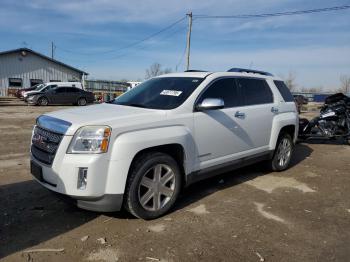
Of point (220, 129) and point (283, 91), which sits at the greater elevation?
point (283, 91)

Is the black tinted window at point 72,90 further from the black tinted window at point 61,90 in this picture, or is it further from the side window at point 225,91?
the side window at point 225,91

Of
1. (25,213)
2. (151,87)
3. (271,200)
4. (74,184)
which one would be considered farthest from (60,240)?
(271,200)

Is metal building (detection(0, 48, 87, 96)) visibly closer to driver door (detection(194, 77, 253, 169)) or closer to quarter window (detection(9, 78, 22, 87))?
quarter window (detection(9, 78, 22, 87))

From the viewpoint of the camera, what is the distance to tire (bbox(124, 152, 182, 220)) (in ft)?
13.7

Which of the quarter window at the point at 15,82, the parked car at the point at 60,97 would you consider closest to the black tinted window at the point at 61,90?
A: the parked car at the point at 60,97

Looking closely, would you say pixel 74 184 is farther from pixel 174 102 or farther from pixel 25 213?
pixel 174 102

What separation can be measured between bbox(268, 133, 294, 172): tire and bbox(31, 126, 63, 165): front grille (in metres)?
4.18

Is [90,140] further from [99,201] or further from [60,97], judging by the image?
[60,97]

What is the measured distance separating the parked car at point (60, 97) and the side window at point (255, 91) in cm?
2336

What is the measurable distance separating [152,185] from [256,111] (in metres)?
2.54

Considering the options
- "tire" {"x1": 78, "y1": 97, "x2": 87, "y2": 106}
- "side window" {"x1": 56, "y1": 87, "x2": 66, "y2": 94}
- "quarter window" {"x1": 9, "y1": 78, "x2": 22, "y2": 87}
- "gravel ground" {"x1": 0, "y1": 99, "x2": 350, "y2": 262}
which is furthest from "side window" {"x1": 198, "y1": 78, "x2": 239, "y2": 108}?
"quarter window" {"x1": 9, "y1": 78, "x2": 22, "y2": 87}

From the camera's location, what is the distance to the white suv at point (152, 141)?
12.9 ft

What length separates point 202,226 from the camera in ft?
14.2

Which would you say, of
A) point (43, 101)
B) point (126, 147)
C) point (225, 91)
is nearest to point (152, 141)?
point (126, 147)
